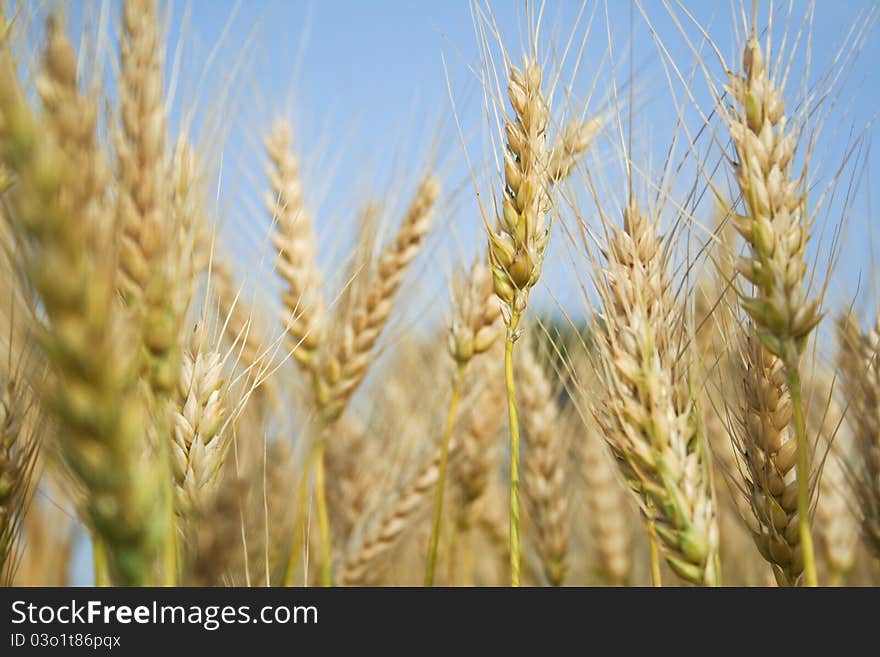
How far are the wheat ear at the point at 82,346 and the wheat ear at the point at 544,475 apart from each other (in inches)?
50.1

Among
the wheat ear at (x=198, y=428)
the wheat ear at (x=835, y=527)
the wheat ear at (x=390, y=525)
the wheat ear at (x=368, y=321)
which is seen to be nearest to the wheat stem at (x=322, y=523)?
the wheat ear at (x=368, y=321)

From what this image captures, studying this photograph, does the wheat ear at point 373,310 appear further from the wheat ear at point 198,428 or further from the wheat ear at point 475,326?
the wheat ear at point 198,428

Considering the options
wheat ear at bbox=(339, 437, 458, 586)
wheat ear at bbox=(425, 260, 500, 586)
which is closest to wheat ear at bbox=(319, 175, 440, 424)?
wheat ear at bbox=(425, 260, 500, 586)

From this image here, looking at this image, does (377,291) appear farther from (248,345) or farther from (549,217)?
(549,217)

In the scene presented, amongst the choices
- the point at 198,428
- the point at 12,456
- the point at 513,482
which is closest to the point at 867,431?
the point at 513,482

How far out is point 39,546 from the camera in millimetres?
1784

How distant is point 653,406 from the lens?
3.31 ft

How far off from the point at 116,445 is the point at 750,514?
41.4 inches

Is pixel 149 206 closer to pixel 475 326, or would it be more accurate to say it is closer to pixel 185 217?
pixel 185 217

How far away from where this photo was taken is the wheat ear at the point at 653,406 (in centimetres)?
97

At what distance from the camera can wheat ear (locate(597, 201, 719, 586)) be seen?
0.97 m

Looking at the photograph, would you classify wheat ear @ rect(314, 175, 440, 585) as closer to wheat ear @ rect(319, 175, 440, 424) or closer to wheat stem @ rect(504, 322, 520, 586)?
wheat ear @ rect(319, 175, 440, 424)

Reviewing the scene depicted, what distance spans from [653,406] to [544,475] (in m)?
0.84

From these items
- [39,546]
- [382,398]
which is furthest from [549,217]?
[39,546]
